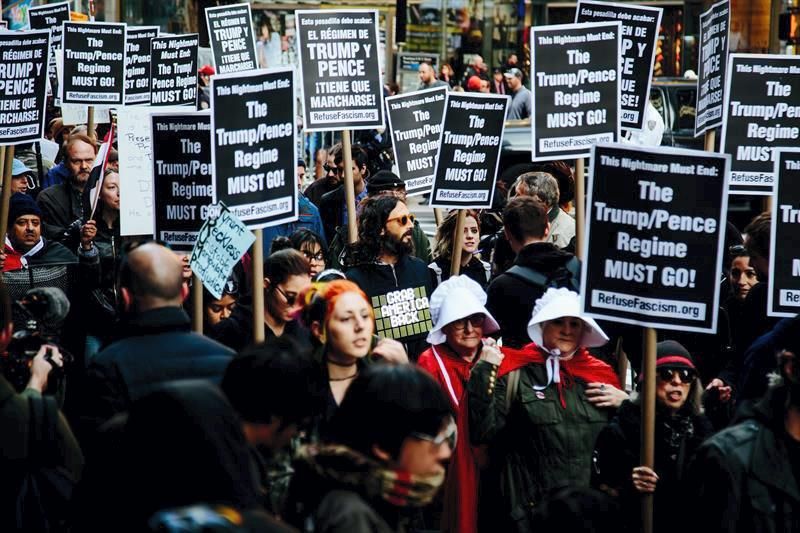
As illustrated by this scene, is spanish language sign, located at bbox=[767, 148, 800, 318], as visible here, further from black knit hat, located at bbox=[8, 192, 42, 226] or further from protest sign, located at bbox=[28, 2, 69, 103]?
protest sign, located at bbox=[28, 2, 69, 103]

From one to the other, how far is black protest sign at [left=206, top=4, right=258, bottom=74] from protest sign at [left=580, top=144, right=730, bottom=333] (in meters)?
9.90

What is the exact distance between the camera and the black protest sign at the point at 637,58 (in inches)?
387

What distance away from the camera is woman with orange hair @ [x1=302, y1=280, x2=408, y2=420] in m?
5.68

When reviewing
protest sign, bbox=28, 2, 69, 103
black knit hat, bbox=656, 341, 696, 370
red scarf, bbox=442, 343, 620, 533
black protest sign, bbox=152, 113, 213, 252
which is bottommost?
red scarf, bbox=442, 343, 620, 533

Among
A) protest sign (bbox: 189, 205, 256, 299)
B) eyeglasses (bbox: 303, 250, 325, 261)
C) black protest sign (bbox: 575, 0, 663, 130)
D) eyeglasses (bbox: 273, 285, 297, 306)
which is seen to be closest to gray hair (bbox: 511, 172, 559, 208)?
black protest sign (bbox: 575, 0, 663, 130)

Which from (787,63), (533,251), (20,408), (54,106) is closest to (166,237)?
(533,251)

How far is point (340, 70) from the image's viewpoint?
33.7ft

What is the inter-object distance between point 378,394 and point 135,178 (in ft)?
17.9

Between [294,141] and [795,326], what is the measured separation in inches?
131

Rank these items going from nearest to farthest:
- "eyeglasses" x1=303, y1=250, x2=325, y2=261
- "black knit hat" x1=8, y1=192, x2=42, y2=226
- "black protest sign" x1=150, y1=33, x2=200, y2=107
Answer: "eyeglasses" x1=303, y1=250, x2=325, y2=261, "black knit hat" x1=8, y1=192, x2=42, y2=226, "black protest sign" x1=150, y1=33, x2=200, y2=107

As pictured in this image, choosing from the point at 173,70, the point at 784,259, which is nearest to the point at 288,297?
the point at 784,259

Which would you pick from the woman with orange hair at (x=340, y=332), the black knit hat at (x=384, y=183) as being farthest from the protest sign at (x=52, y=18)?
the woman with orange hair at (x=340, y=332)

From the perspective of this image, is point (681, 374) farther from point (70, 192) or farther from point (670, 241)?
point (70, 192)

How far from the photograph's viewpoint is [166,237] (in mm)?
7711
